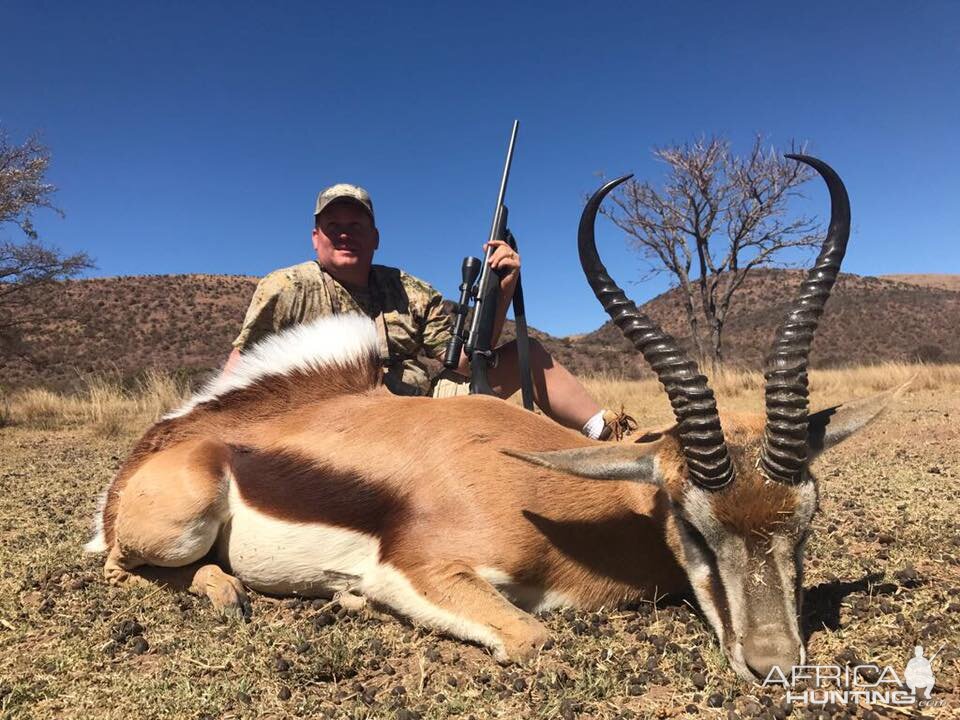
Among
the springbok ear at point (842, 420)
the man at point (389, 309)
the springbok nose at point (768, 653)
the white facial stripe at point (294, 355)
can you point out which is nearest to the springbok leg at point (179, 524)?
the white facial stripe at point (294, 355)

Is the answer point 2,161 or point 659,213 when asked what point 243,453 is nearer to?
point 2,161

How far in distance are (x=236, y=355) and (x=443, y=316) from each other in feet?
6.91

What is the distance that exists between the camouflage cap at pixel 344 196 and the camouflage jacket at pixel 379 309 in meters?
0.55

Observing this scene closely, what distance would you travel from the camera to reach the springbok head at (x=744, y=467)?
2.41 metres

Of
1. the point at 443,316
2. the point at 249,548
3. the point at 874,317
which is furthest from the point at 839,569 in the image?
the point at 874,317

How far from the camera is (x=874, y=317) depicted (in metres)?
47.6

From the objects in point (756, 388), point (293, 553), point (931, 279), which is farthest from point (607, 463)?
point (931, 279)

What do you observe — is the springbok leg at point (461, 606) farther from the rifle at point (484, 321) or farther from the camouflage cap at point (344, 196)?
the camouflage cap at point (344, 196)

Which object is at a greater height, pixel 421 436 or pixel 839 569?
pixel 421 436

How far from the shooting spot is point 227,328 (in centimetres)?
4606

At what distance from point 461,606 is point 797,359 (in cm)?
178

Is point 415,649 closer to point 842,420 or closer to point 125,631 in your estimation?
point 125,631

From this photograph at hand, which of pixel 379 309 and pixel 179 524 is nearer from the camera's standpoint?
pixel 179 524

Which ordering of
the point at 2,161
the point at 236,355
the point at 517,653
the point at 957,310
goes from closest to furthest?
the point at 517,653, the point at 236,355, the point at 2,161, the point at 957,310
